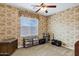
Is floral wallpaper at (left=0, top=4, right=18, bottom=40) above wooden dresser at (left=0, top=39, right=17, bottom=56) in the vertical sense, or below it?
above

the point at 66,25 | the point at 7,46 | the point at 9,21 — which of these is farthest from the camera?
the point at 66,25

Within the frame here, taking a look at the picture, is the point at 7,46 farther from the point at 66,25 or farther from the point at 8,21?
the point at 66,25

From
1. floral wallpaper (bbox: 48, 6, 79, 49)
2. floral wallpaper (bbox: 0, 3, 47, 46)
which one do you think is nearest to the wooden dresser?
floral wallpaper (bbox: 0, 3, 47, 46)

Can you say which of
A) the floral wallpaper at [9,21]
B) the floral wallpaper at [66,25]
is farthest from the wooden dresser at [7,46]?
the floral wallpaper at [66,25]

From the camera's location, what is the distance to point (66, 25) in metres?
2.64

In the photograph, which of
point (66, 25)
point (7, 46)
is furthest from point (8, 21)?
point (66, 25)

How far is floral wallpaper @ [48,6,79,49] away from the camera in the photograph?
7.93 feet

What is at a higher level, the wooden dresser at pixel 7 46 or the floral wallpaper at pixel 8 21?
the floral wallpaper at pixel 8 21

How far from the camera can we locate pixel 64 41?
2.69 m

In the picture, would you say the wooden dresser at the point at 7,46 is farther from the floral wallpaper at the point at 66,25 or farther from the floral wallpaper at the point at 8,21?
the floral wallpaper at the point at 66,25

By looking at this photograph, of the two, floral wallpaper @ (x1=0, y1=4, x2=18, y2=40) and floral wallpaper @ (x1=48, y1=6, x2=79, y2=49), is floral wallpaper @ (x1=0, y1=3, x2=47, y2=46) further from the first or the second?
floral wallpaper @ (x1=48, y1=6, x2=79, y2=49)

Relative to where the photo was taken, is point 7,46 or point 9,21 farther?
point 7,46

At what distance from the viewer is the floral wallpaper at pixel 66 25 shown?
2416 mm

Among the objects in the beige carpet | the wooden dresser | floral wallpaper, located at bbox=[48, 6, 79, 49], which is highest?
floral wallpaper, located at bbox=[48, 6, 79, 49]
